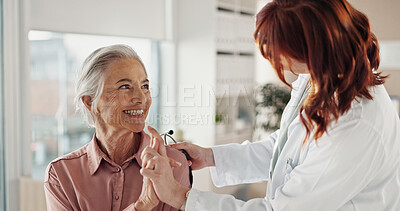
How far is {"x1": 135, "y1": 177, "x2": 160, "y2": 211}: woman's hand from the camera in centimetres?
120

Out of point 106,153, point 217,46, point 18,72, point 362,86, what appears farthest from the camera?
point 217,46

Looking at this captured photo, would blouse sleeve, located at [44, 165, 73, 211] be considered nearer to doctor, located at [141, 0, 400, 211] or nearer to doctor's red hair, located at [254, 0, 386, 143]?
doctor, located at [141, 0, 400, 211]

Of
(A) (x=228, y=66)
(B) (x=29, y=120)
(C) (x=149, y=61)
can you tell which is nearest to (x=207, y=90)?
(A) (x=228, y=66)

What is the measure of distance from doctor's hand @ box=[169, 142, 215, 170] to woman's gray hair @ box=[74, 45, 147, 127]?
1.16 feet

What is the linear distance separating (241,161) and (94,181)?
602 millimetres

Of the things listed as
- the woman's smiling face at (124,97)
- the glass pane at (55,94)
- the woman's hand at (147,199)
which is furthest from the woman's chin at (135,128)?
the glass pane at (55,94)

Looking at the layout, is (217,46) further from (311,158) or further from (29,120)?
(311,158)

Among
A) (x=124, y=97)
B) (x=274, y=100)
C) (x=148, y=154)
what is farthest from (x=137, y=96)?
(x=274, y=100)

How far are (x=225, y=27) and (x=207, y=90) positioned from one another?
0.61 meters

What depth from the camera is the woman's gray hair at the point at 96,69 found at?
1.38 m

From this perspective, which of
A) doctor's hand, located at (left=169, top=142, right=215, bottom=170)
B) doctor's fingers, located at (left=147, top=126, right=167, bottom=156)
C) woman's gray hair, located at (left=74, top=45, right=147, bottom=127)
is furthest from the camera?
doctor's hand, located at (left=169, top=142, right=215, bottom=170)

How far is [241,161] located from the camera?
1.68m

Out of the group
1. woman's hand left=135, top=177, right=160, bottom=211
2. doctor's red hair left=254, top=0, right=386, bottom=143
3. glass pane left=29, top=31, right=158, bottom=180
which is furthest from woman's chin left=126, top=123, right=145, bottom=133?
glass pane left=29, top=31, right=158, bottom=180

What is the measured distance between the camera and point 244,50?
4113 millimetres
